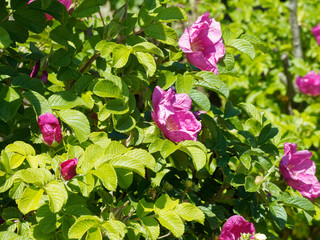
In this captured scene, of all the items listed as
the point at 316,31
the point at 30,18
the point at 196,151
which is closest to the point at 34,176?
the point at 196,151

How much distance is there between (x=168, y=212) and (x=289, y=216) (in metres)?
0.53

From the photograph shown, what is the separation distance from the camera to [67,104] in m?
1.12

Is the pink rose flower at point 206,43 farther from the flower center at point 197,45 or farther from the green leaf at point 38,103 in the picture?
the green leaf at point 38,103

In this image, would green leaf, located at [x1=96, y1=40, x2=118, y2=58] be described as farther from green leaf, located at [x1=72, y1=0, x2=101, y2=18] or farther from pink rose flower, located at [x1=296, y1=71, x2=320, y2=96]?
pink rose flower, located at [x1=296, y1=71, x2=320, y2=96]

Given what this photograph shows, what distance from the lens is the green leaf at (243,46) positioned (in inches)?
47.2

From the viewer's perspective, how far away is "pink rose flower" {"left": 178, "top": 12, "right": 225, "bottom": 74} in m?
1.17

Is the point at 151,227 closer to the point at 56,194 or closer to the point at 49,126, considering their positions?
the point at 56,194

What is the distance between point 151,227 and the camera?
1.01m

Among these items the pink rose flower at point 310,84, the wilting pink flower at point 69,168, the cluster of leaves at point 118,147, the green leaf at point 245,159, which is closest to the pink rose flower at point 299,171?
the cluster of leaves at point 118,147

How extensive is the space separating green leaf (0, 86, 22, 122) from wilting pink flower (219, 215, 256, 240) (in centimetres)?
60

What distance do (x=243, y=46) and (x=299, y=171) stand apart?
403mm

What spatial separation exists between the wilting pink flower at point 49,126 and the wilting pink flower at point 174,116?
0.23 metres

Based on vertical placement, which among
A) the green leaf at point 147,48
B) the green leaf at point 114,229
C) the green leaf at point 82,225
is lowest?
the green leaf at point 114,229

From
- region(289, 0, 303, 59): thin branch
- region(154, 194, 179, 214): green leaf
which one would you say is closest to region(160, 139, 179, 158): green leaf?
region(154, 194, 179, 214): green leaf
